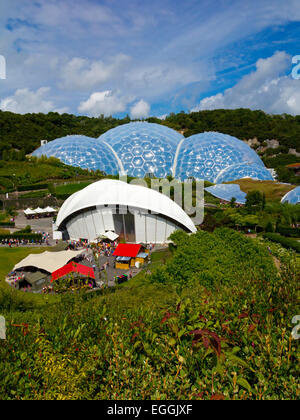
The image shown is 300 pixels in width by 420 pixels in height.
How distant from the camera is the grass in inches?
1511

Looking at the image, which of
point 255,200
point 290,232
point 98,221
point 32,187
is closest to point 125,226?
point 98,221

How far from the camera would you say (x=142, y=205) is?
2172 centimetres

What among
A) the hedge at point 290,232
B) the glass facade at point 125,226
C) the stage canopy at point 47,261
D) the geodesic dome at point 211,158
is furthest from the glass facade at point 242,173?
the stage canopy at point 47,261

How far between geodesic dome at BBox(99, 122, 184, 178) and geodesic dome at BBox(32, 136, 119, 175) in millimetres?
Result: 2094

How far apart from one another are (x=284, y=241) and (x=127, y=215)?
12.2m

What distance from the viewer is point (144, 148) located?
5175cm

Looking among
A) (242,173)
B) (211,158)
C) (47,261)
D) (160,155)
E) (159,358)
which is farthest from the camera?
(160,155)

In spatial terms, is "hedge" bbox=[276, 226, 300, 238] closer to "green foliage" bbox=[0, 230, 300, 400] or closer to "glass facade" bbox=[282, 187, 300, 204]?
"glass facade" bbox=[282, 187, 300, 204]

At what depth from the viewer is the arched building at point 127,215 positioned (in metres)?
22.1

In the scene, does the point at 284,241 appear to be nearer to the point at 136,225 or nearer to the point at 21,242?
the point at 136,225

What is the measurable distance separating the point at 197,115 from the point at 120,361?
93.7 metres

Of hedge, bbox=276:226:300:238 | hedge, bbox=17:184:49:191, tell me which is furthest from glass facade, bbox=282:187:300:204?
hedge, bbox=17:184:49:191

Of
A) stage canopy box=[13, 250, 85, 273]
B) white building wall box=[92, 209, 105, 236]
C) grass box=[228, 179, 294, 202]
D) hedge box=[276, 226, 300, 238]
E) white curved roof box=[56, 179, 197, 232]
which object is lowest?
stage canopy box=[13, 250, 85, 273]

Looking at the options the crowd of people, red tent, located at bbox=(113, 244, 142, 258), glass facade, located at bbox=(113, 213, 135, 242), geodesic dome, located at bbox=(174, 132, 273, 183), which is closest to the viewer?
red tent, located at bbox=(113, 244, 142, 258)
